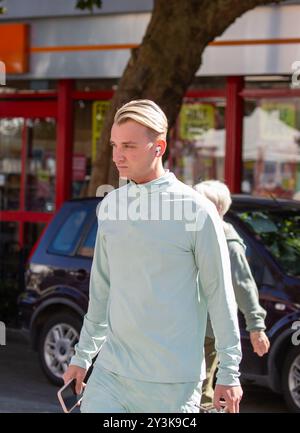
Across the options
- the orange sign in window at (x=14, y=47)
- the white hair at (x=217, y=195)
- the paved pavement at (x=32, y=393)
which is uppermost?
the orange sign in window at (x=14, y=47)

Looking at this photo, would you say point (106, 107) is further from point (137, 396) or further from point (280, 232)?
point (137, 396)

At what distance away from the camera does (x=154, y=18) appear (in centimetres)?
930

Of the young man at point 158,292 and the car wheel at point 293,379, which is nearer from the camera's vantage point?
the young man at point 158,292

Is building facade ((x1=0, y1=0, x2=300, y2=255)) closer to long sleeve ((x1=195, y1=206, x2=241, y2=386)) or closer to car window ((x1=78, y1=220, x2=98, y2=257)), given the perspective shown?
car window ((x1=78, y1=220, x2=98, y2=257))

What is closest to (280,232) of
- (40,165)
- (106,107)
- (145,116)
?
(145,116)

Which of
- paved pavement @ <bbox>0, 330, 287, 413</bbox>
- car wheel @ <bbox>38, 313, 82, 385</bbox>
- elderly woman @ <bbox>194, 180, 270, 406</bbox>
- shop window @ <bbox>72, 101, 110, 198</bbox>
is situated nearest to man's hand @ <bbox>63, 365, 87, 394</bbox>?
elderly woman @ <bbox>194, 180, 270, 406</bbox>

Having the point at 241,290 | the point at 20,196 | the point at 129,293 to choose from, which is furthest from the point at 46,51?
the point at 129,293

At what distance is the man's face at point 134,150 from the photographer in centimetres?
395

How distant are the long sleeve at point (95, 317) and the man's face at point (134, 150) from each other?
35 cm

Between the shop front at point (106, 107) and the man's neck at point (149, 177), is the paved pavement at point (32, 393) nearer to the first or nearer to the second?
the shop front at point (106, 107)

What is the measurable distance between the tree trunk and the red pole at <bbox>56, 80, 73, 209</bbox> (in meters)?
5.10

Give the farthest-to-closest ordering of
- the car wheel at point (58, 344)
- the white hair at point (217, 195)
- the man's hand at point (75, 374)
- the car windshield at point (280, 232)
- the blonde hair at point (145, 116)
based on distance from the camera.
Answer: the car wheel at point (58, 344) < the car windshield at point (280, 232) < the white hair at point (217, 195) < the man's hand at point (75, 374) < the blonde hair at point (145, 116)

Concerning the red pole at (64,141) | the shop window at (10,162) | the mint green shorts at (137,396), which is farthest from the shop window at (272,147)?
the mint green shorts at (137,396)

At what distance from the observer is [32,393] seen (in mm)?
8805
